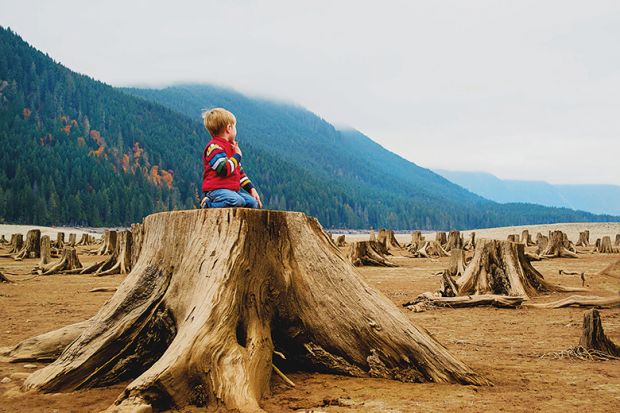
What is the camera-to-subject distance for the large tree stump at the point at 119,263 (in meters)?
14.0

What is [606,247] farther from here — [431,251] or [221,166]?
[221,166]

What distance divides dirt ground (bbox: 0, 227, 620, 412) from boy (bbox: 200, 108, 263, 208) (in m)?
1.50

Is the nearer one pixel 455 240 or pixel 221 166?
pixel 221 166

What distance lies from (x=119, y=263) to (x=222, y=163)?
33.9ft

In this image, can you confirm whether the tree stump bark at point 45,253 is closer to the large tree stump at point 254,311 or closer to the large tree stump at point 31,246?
the large tree stump at point 31,246

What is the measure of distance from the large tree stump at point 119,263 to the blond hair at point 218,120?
31.8 feet

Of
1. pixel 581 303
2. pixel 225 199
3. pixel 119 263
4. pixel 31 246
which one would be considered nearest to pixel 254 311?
pixel 225 199

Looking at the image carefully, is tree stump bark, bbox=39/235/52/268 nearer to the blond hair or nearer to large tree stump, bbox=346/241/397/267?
large tree stump, bbox=346/241/397/267

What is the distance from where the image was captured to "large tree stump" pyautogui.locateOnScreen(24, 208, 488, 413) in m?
3.91

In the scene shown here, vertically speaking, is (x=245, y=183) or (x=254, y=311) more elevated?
(x=245, y=183)

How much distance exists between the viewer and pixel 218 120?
489 cm

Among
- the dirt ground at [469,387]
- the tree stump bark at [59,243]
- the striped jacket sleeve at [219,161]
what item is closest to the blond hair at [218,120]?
the striped jacket sleeve at [219,161]

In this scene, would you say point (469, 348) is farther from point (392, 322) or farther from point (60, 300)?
point (60, 300)

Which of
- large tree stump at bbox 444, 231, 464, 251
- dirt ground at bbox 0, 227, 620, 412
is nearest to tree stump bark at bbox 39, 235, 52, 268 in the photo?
dirt ground at bbox 0, 227, 620, 412
